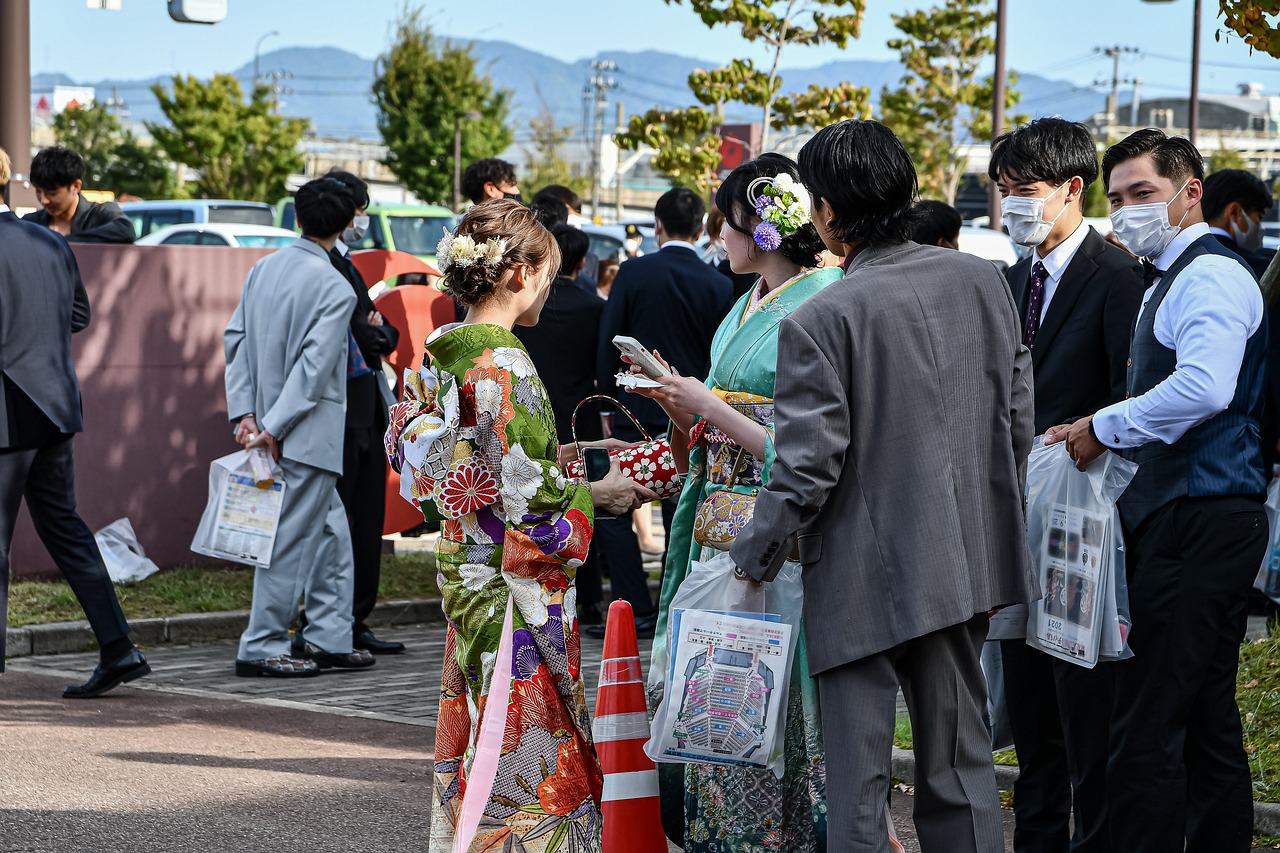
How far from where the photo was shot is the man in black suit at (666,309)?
26.2ft

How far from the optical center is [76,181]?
873 cm

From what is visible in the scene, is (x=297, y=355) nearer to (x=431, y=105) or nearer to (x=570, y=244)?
(x=570, y=244)

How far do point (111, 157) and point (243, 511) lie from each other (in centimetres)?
5415

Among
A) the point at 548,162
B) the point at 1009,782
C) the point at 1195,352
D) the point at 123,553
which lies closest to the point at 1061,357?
the point at 1195,352

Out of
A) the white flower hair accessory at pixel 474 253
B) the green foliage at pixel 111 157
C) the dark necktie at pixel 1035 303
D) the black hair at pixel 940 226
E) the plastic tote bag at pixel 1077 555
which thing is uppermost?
the green foliage at pixel 111 157

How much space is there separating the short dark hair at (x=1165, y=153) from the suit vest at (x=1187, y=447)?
0.20 m

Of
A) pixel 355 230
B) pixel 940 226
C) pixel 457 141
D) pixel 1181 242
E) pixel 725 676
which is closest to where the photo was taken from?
pixel 725 676

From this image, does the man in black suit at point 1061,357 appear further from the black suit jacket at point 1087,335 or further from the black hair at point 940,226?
the black hair at point 940,226

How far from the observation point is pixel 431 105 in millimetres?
49438

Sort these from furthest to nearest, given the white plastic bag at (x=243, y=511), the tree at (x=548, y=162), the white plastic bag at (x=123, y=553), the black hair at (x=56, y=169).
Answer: the tree at (x=548, y=162) → the white plastic bag at (x=123, y=553) → the black hair at (x=56, y=169) → the white plastic bag at (x=243, y=511)

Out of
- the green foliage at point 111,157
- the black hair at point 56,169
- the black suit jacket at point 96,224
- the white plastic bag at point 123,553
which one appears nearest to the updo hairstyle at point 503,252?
the black hair at point 56,169

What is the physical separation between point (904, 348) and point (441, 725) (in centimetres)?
167

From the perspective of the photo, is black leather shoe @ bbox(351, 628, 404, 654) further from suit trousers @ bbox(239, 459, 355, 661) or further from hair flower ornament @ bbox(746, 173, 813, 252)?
hair flower ornament @ bbox(746, 173, 813, 252)

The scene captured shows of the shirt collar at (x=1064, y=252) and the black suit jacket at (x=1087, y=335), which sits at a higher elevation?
the shirt collar at (x=1064, y=252)
